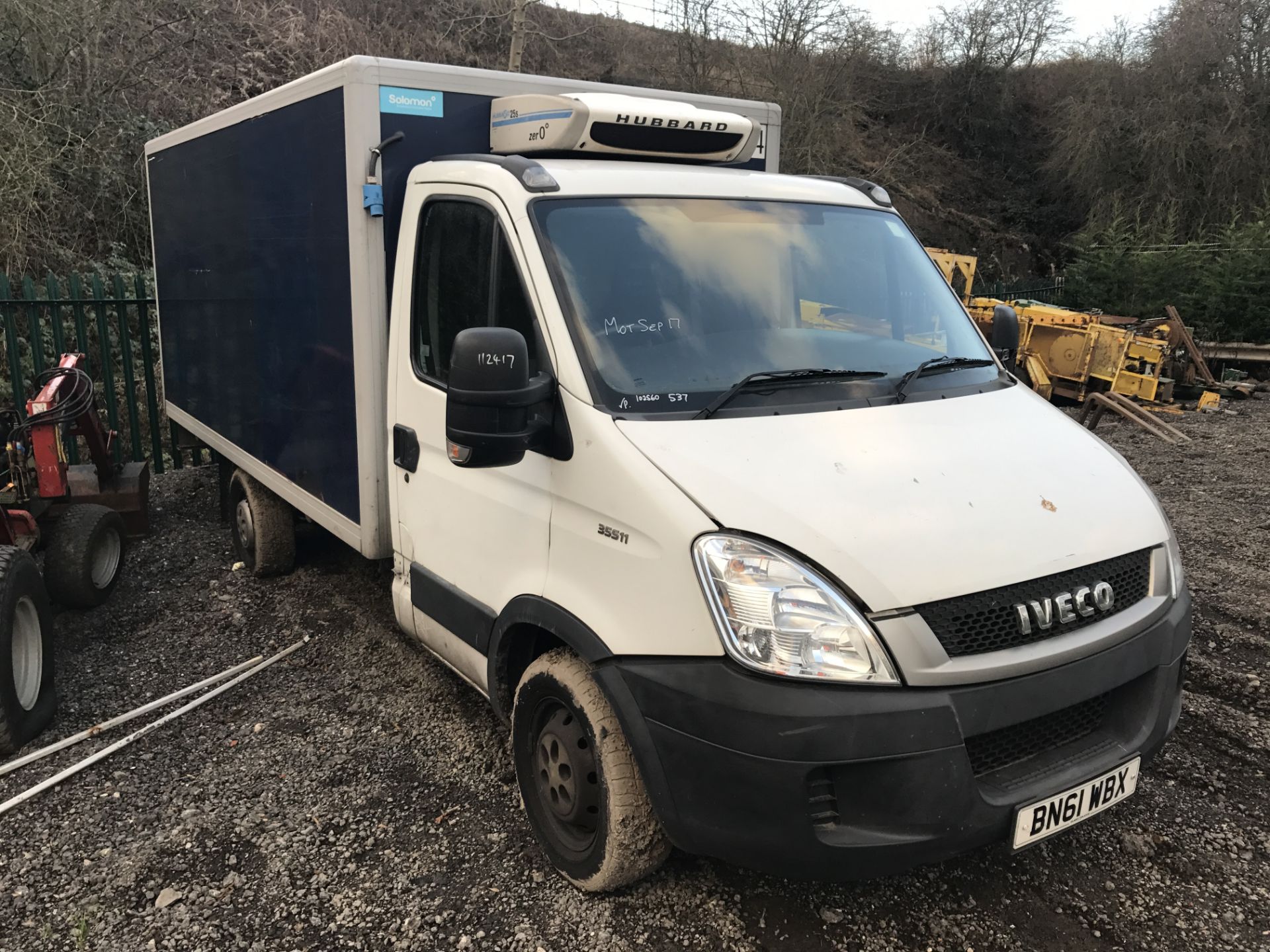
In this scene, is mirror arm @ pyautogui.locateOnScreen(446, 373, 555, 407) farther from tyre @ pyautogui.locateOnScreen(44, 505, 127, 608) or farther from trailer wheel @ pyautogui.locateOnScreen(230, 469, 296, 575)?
tyre @ pyautogui.locateOnScreen(44, 505, 127, 608)

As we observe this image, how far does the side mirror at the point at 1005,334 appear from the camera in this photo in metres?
4.16

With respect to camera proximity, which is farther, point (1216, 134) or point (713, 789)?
point (1216, 134)

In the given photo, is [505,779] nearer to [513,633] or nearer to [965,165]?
[513,633]

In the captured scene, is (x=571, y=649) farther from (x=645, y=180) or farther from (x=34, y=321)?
(x=34, y=321)

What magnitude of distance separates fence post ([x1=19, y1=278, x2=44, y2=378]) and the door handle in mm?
5517

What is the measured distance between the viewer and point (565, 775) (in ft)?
9.61

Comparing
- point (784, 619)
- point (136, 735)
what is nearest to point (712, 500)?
point (784, 619)

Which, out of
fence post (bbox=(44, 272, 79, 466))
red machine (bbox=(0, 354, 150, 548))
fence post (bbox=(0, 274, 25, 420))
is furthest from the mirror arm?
fence post (bbox=(0, 274, 25, 420))

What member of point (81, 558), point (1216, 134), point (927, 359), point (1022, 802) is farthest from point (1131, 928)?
point (1216, 134)

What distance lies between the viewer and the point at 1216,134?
74.1 ft

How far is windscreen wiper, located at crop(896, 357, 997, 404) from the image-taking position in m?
3.11

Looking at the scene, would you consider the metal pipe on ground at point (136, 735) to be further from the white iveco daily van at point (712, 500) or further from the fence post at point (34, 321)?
the fence post at point (34, 321)

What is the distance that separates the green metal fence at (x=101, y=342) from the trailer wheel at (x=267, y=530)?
5.99 feet

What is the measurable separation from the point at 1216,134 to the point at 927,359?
80.8 ft
